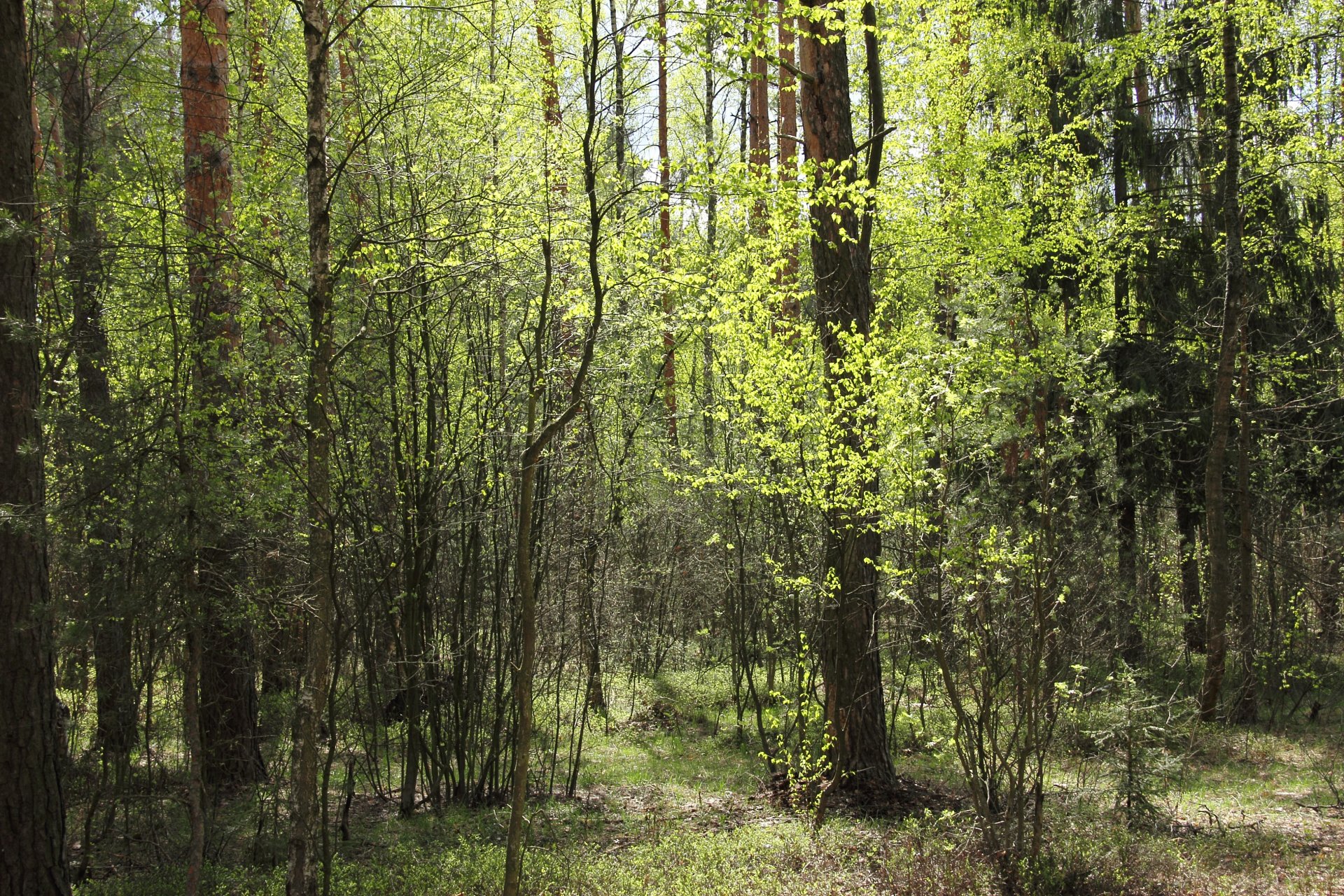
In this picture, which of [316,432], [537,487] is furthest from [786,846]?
[316,432]

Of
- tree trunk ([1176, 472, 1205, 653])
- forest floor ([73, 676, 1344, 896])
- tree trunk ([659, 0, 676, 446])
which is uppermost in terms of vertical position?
tree trunk ([659, 0, 676, 446])

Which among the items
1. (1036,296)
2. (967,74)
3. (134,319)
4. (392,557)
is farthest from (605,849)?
(967,74)

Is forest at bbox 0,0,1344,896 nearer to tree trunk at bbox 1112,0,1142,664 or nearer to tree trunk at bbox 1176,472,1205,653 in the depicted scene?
tree trunk at bbox 1176,472,1205,653

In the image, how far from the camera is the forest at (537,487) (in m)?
4.45

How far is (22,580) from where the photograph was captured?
14.4 feet

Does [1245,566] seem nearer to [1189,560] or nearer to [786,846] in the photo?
[1189,560]

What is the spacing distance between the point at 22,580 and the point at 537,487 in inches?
128

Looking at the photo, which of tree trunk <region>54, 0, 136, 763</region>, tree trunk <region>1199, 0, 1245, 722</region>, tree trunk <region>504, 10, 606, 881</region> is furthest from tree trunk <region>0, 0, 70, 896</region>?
tree trunk <region>1199, 0, 1245, 722</region>

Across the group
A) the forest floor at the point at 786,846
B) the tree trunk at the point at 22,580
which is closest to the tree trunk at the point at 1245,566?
the forest floor at the point at 786,846

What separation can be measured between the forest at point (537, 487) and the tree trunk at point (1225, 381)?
0.05 m

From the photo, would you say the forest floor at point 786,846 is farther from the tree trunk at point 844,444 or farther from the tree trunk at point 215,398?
the tree trunk at point 215,398

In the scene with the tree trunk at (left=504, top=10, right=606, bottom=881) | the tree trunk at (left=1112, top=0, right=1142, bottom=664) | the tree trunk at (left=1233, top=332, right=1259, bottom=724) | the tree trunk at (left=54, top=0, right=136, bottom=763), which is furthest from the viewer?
the tree trunk at (left=1112, top=0, right=1142, bottom=664)

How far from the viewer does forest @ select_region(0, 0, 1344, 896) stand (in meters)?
4.45

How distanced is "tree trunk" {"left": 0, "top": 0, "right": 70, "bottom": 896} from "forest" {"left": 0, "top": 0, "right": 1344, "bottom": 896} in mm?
22
